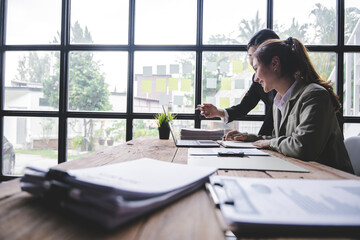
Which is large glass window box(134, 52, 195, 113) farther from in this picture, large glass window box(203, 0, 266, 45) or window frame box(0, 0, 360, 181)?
large glass window box(203, 0, 266, 45)

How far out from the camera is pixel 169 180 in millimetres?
531

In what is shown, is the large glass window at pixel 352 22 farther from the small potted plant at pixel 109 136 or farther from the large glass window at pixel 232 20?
the small potted plant at pixel 109 136

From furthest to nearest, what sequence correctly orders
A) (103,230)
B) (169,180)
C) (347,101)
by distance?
(347,101)
(169,180)
(103,230)

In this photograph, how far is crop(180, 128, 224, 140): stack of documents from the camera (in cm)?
189

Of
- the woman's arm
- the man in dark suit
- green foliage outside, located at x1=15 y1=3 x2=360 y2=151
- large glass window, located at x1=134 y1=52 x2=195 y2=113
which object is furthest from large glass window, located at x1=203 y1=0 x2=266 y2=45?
the woman's arm

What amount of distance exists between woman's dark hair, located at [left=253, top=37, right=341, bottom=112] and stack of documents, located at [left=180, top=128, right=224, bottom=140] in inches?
26.2

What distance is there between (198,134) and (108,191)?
1517 mm

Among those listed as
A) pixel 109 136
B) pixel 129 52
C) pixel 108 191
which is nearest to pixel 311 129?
pixel 108 191

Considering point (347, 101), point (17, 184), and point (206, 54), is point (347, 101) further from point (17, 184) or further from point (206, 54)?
point (17, 184)

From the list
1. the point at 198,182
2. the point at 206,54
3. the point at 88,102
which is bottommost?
the point at 198,182

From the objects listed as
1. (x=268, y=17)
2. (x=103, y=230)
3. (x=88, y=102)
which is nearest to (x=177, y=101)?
(x=88, y=102)

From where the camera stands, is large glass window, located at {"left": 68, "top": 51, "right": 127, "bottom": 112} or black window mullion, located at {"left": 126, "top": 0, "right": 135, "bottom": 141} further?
large glass window, located at {"left": 68, "top": 51, "right": 127, "bottom": 112}

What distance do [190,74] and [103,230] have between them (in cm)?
267

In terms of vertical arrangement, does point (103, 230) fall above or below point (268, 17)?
below
